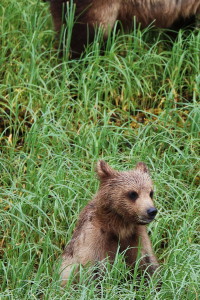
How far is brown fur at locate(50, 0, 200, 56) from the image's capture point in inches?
305

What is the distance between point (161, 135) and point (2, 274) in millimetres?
1978

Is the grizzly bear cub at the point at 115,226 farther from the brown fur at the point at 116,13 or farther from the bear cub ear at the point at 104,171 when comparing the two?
the brown fur at the point at 116,13

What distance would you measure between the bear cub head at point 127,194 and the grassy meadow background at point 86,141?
0.91ft

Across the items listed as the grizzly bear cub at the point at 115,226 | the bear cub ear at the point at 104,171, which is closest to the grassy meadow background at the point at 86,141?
the grizzly bear cub at the point at 115,226

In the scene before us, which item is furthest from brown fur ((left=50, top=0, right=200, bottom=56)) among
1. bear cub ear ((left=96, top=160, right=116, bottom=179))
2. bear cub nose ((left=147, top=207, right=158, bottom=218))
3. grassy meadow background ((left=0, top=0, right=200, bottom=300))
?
bear cub nose ((left=147, top=207, right=158, bottom=218))

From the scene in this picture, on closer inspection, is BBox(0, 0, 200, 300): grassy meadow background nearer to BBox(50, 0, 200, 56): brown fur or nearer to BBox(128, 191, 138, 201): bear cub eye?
BBox(50, 0, 200, 56): brown fur

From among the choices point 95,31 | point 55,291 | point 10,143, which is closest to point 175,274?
point 55,291

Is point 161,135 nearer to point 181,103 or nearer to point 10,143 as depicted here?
point 181,103

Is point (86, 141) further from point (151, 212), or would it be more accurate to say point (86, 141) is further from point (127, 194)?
point (151, 212)

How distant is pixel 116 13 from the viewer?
7809 mm

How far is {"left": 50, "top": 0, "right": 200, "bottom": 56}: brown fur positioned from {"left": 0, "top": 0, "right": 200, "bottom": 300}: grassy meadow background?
0.43 ft

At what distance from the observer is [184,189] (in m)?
6.43

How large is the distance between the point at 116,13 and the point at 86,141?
5.22 ft

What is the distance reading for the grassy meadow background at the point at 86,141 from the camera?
5.25 metres
